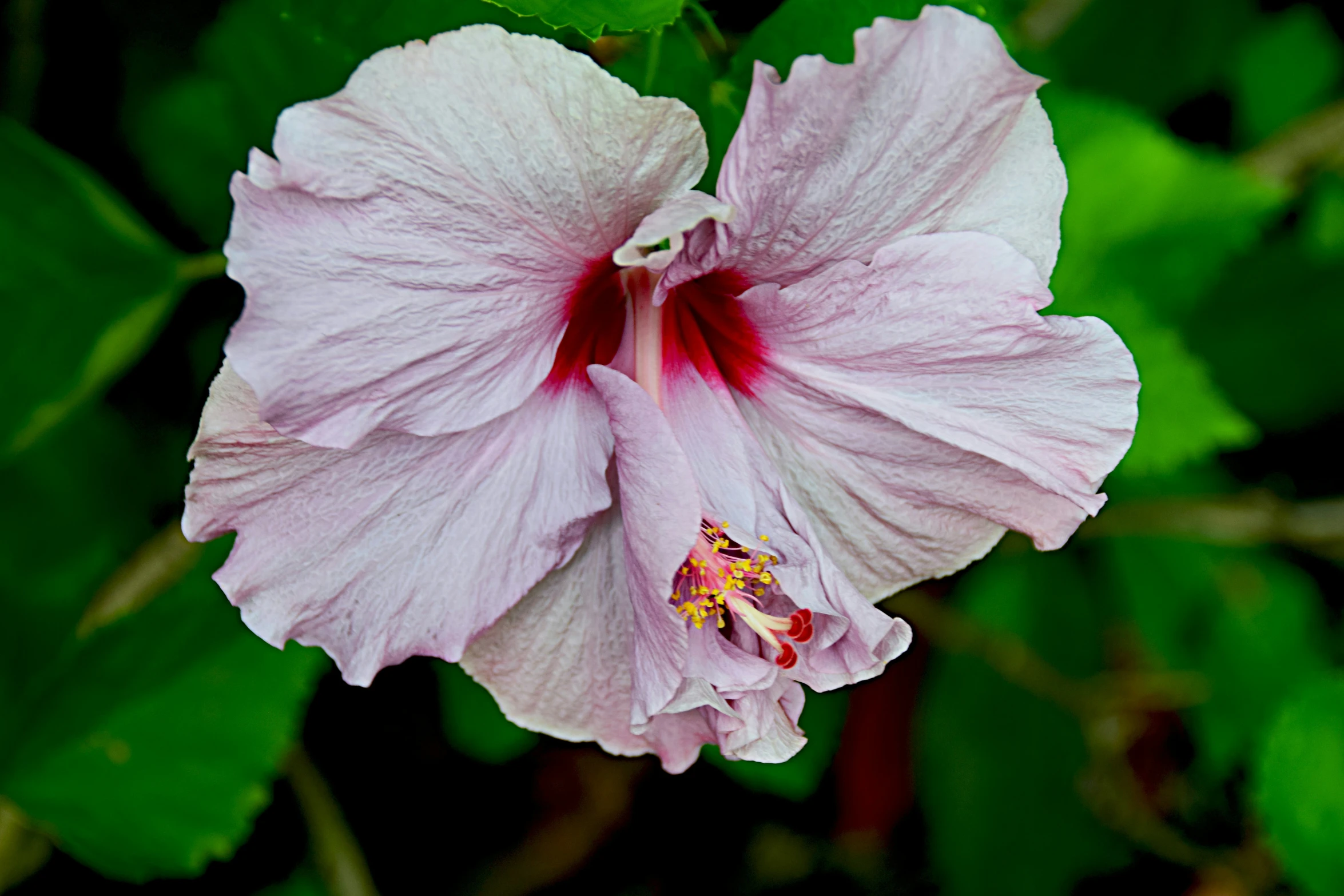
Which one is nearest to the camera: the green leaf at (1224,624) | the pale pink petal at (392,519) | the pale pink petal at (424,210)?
the pale pink petal at (424,210)

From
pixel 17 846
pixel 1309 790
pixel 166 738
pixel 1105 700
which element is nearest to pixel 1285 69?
A: pixel 1105 700

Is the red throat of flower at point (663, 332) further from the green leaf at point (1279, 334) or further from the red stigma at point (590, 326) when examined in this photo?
the green leaf at point (1279, 334)

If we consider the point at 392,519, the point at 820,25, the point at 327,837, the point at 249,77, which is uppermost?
the point at 820,25

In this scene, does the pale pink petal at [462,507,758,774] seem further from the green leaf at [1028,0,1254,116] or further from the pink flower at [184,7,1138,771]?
the green leaf at [1028,0,1254,116]

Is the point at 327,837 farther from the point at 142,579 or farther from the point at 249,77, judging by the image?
the point at 249,77

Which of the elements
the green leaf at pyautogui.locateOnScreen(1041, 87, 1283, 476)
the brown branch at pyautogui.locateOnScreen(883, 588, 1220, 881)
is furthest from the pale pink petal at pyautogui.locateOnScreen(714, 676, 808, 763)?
the brown branch at pyautogui.locateOnScreen(883, 588, 1220, 881)

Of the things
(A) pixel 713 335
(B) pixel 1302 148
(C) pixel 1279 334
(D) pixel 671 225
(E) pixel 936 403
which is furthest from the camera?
(C) pixel 1279 334

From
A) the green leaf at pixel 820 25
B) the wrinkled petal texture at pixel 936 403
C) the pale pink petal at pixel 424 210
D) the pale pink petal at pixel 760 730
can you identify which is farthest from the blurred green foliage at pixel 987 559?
the pale pink petal at pixel 760 730
